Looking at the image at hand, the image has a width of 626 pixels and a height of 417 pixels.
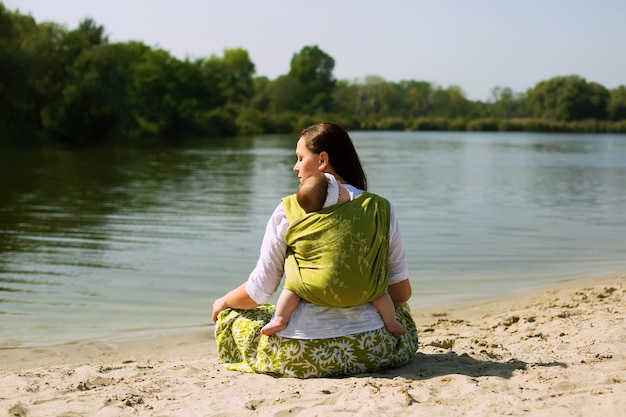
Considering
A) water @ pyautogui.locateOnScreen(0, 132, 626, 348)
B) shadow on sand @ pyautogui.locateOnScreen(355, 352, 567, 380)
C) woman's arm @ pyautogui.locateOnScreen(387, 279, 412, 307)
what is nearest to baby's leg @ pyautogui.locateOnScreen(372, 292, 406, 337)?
woman's arm @ pyautogui.locateOnScreen(387, 279, 412, 307)

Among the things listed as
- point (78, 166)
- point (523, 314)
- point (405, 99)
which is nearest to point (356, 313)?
point (523, 314)

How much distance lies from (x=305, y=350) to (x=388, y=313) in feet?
1.50

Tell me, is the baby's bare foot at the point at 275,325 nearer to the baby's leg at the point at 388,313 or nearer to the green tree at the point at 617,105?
the baby's leg at the point at 388,313

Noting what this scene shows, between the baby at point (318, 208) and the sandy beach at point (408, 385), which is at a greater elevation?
the baby at point (318, 208)

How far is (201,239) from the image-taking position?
1088 centimetres

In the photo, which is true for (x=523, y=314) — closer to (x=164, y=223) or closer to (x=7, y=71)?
(x=164, y=223)

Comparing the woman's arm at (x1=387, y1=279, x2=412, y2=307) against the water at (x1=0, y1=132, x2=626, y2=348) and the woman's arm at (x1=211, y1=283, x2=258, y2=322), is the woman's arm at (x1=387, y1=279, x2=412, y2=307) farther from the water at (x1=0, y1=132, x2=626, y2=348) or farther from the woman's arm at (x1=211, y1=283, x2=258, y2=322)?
the water at (x1=0, y1=132, x2=626, y2=348)

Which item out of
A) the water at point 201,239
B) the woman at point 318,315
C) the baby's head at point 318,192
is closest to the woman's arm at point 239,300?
the woman at point 318,315

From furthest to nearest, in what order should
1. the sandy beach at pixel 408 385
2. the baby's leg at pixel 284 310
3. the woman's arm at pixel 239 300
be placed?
the woman's arm at pixel 239 300
the baby's leg at pixel 284 310
the sandy beach at pixel 408 385

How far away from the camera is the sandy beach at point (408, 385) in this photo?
121 inches

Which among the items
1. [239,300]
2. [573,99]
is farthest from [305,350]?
[573,99]

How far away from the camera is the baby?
3350mm

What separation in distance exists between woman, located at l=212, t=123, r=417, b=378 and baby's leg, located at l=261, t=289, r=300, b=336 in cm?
4

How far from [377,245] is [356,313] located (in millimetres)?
364
